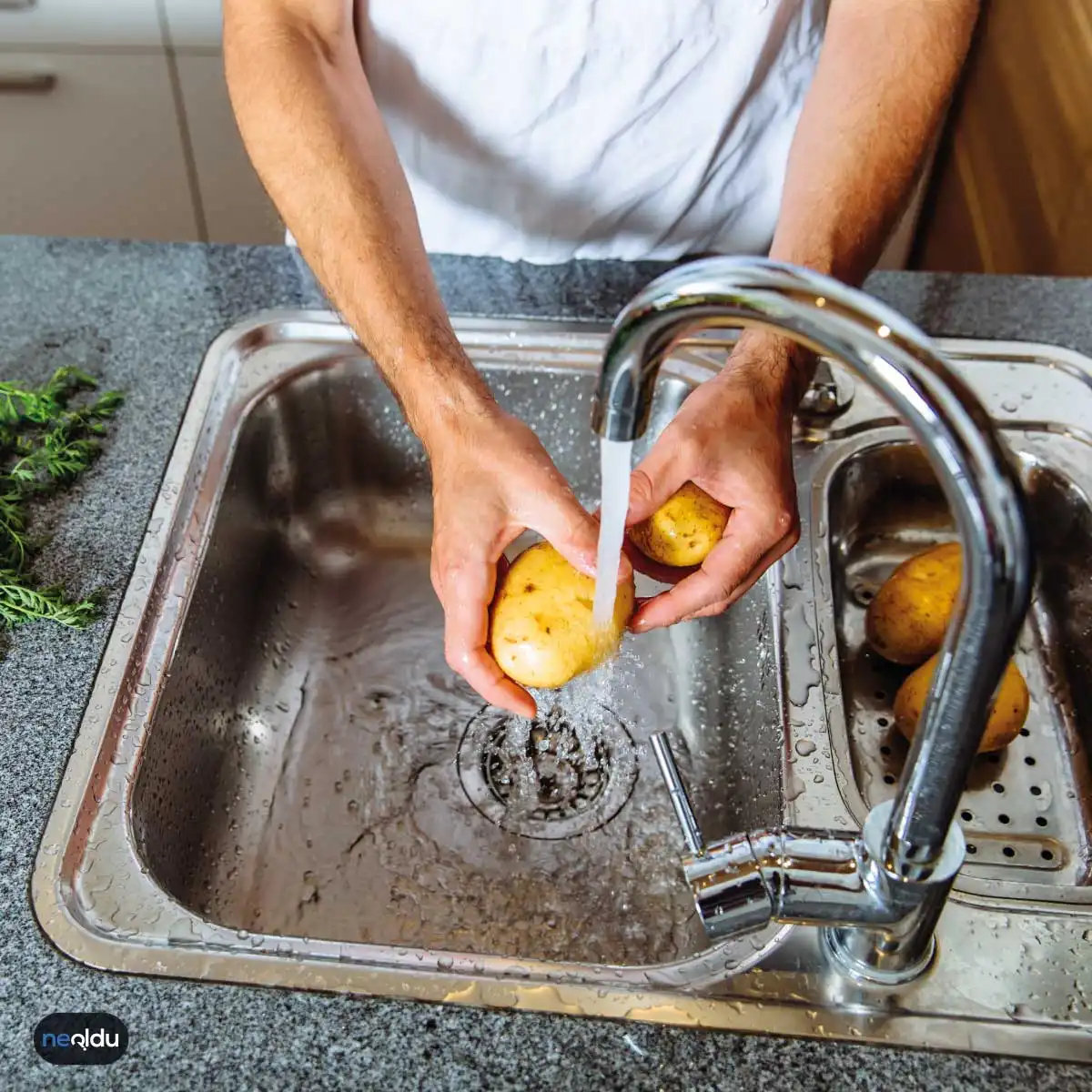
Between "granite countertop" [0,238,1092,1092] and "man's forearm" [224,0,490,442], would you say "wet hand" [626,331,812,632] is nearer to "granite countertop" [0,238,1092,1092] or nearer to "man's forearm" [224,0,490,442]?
"man's forearm" [224,0,490,442]

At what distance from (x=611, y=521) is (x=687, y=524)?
0.25 metres

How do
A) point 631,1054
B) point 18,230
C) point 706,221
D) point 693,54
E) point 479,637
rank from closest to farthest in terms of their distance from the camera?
point 631,1054 < point 479,637 < point 693,54 < point 706,221 < point 18,230

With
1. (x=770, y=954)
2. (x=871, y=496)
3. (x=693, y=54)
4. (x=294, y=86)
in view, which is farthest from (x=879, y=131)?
(x=770, y=954)

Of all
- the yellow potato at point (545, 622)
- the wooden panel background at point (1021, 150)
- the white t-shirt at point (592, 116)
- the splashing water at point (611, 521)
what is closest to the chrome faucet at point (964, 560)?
the splashing water at point (611, 521)

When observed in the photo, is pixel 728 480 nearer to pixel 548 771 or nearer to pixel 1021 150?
pixel 548 771

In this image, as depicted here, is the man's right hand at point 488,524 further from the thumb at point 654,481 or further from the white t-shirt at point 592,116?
the white t-shirt at point 592,116

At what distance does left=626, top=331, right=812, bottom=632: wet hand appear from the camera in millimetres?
793

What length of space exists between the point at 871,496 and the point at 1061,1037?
1.80 ft

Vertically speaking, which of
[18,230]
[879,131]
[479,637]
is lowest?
[18,230]

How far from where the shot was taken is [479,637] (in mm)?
803

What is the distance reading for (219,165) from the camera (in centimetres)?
245

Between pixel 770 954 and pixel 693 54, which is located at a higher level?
pixel 693 54

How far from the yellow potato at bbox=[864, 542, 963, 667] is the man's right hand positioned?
303mm

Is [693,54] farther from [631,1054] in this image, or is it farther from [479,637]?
[631,1054]
